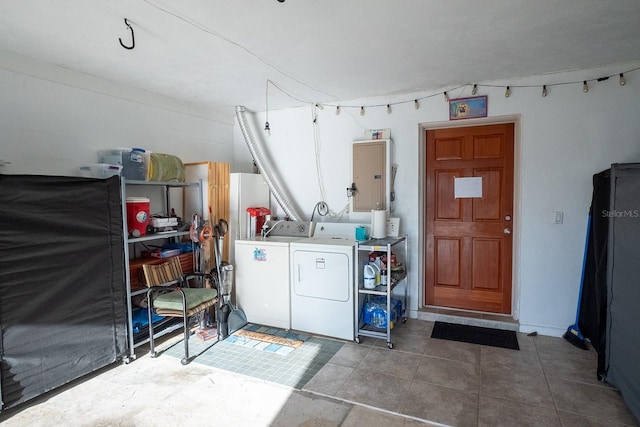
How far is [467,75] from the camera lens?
3.24m

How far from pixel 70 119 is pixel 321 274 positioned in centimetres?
255

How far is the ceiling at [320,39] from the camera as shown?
2.08 metres

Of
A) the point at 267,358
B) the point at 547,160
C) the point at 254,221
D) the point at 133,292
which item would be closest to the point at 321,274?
the point at 267,358

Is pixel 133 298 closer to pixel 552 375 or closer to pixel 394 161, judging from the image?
pixel 394 161

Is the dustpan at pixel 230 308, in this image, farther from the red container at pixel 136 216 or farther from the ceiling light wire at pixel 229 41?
the ceiling light wire at pixel 229 41

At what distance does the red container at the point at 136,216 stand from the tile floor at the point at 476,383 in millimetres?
1906

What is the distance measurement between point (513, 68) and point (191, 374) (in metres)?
3.69

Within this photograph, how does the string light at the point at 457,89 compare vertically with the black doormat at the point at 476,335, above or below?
above

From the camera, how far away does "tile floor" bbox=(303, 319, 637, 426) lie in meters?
2.19

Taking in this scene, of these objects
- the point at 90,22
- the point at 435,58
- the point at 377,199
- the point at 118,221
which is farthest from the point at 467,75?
the point at 118,221

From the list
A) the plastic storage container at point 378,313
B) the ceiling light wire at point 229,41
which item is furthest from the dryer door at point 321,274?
the ceiling light wire at point 229,41

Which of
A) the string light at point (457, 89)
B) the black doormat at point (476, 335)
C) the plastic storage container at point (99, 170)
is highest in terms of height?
the string light at point (457, 89)

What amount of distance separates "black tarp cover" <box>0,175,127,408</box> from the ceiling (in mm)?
1012

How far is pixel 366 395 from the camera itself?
95.0 inches
